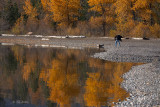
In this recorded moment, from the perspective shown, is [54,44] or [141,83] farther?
[54,44]

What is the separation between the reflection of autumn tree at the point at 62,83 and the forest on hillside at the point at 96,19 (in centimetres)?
2445

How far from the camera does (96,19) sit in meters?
51.6

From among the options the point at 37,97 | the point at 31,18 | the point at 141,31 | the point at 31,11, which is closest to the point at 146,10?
the point at 141,31

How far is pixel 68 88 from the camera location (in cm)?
1499

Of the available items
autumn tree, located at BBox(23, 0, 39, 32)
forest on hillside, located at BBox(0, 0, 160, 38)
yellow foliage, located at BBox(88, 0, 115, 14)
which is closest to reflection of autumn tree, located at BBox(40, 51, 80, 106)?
forest on hillside, located at BBox(0, 0, 160, 38)

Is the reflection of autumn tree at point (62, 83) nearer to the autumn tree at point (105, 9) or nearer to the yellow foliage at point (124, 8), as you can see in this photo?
the yellow foliage at point (124, 8)

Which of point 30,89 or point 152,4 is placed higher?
point 152,4

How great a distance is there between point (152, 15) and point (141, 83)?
35403 millimetres

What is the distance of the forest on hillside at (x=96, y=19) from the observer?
46.1m

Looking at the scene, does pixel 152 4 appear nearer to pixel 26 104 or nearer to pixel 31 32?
pixel 31 32

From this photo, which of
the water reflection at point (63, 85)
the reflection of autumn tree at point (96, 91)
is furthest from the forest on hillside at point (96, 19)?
the reflection of autumn tree at point (96, 91)

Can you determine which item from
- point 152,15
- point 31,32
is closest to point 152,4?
point 152,15

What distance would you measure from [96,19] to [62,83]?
1419 inches

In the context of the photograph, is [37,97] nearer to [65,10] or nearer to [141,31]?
[141,31]
